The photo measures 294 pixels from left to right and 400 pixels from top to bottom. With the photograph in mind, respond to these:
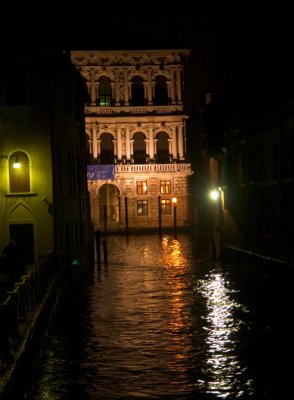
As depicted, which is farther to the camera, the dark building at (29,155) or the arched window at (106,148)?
the arched window at (106,148)

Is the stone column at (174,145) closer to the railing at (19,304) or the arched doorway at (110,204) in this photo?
the arched doorway at (110,204)

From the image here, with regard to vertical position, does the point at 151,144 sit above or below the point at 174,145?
above

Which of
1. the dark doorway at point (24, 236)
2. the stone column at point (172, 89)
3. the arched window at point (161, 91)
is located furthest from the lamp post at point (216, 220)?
the arched window at point (161, 91)

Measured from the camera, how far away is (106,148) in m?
63.7

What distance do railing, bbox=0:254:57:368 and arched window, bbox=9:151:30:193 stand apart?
18.3ft

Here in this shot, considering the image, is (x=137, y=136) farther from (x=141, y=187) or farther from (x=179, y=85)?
(x=179, y=85)

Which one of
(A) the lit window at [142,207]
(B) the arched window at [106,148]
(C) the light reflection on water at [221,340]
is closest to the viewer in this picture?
(C) the light reflection on water at [221,340]

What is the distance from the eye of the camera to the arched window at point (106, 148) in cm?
6344

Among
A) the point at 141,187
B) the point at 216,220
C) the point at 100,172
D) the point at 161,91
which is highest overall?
the point at 161,91


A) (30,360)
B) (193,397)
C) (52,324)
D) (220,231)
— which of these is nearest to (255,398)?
(193,397)

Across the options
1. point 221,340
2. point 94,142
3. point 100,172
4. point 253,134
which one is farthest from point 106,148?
point 221,340

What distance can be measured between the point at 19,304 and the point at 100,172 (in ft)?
155

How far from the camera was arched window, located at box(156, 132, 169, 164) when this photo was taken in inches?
2510

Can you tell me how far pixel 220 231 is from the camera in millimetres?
37062
